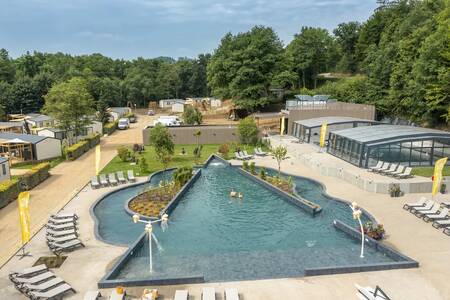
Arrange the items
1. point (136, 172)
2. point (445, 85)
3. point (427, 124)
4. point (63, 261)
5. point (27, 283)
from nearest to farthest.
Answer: point (27, 283), point (63, 261), point (136, 172), point (445, 85), point (427, 124)

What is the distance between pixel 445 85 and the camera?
120 ft

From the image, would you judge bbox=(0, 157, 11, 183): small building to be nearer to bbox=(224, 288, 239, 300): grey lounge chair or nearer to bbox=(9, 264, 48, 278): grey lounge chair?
bbox=(9, 264, 48, 278): grey lounge chair

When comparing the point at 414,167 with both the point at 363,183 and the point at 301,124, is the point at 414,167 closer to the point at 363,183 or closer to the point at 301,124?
the point at 363,183

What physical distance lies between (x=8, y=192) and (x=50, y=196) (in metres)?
2.23

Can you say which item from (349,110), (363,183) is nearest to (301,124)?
(349,110)

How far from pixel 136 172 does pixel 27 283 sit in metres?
16.3

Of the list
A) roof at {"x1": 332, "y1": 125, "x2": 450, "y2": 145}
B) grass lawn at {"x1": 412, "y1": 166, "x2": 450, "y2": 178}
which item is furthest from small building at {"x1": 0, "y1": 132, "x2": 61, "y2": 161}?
grass lawn at {"x1": 412, "y1": 166, "x2": 450, "y2": 178}

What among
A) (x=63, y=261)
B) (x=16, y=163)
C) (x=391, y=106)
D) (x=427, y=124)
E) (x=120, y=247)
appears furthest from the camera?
(x=391, y=106)

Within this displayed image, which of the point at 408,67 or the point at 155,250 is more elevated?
the point at 408,67

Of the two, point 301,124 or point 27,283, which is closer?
point 27,283

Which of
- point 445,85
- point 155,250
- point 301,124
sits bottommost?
point 155,250

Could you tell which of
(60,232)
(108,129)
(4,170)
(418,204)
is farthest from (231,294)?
(108,129)

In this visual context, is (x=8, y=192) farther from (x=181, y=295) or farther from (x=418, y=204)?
(x=418, y=204)

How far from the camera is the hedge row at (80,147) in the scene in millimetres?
32106
